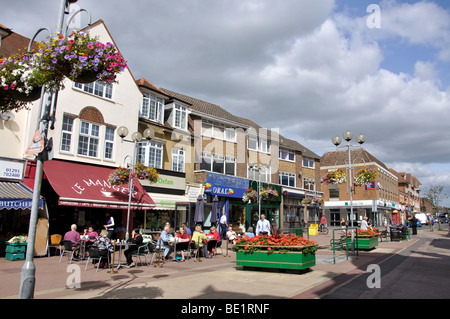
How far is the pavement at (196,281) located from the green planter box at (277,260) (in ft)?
0.82

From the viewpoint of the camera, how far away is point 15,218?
15.5 m

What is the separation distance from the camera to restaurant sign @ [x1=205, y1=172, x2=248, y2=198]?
2619 cm

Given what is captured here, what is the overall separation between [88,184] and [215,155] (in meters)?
13.1

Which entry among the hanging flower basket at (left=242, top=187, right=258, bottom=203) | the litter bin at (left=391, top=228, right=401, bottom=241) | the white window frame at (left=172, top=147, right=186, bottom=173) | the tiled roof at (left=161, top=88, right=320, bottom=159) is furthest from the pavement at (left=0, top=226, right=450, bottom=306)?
the tiled roof at (left=161, top=88, right=320, bottom=159)

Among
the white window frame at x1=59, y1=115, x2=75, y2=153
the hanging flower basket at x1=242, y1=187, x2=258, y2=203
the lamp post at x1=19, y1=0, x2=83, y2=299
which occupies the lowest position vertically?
the lamp post at x1=19, y1=0, x2=83, y2=299

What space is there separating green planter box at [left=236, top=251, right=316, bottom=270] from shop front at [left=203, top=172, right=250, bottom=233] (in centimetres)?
1481

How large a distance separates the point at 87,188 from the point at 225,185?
13.3 meters

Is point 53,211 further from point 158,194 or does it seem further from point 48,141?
point 48,141

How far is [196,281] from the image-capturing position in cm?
907

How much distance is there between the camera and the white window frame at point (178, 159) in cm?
2417

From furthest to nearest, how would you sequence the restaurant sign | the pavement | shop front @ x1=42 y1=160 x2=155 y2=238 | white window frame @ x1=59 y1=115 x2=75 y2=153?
the restaurant sign < white window frame @ x1=59 y1=115 x2=75 y2=153 < shop front @ x1=42 y1=160 x2=155 y2=238 < the pavement

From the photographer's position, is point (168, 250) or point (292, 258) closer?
point (292, 258)

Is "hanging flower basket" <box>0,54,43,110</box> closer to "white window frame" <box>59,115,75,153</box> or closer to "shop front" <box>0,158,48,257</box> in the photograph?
"shop front" <box>0,158,48,257</box>
